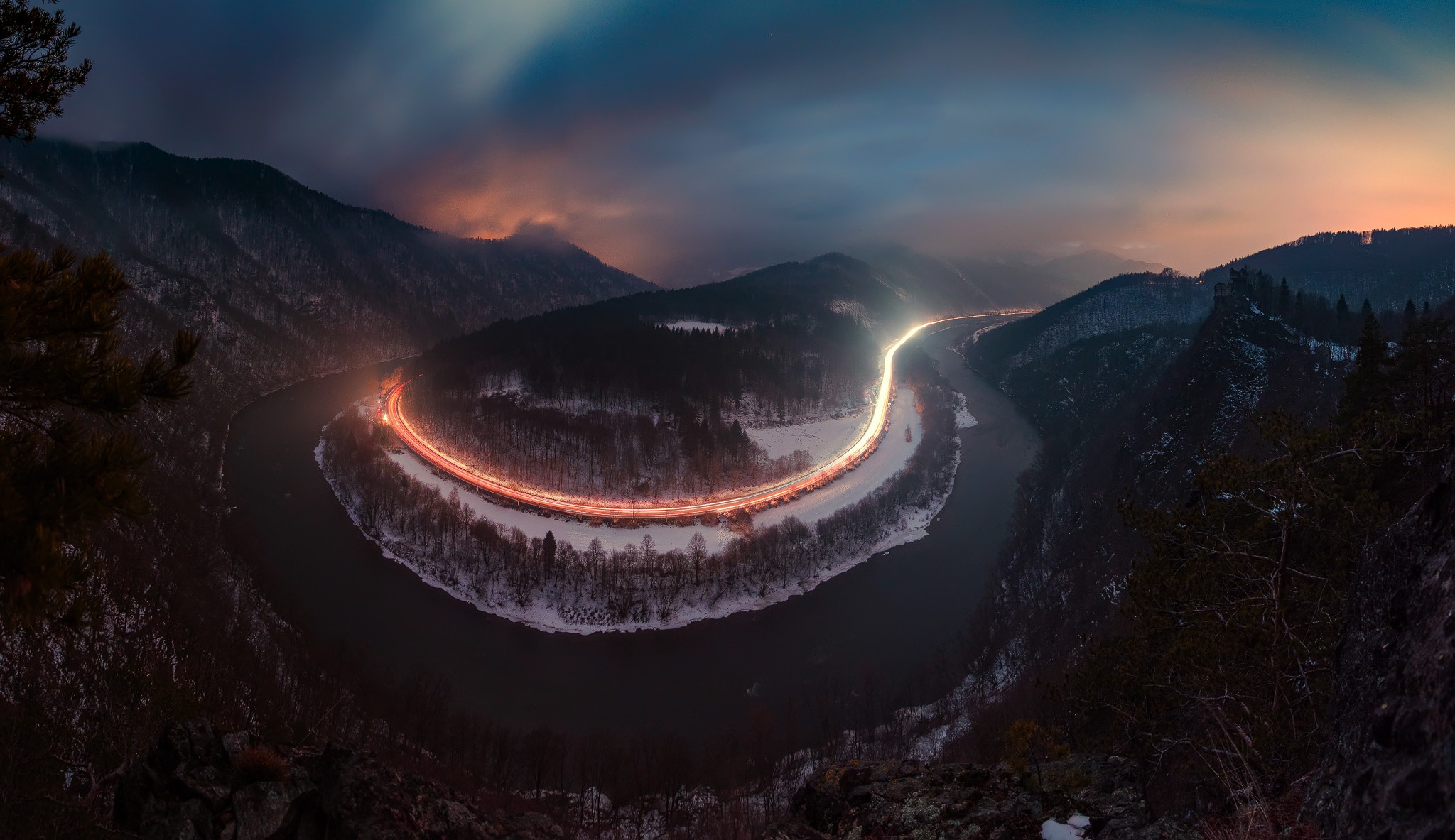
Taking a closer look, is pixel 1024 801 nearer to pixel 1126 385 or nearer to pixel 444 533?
pixel 444 533

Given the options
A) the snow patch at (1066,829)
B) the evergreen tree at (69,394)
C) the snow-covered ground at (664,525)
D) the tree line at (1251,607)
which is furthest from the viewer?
the snow-covered ground at (664,525)

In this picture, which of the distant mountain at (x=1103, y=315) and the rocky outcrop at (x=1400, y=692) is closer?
the rocky outcrop at (x=1400, y=692)

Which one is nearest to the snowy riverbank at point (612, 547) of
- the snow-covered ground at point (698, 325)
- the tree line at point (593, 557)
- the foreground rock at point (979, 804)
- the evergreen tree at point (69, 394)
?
the tree line at point (593, 557)

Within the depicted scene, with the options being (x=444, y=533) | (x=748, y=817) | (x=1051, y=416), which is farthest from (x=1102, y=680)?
(x=1051, y=416)

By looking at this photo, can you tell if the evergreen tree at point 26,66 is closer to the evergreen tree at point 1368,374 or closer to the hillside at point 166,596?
the hillside at point 166,596

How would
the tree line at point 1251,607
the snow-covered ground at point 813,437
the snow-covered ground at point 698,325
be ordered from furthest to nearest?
the snow-covered ground at point 698,325 < the snow-covered ground at point 813,437 < the tree line at point 1251,607

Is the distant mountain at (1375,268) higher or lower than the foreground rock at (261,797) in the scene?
higher

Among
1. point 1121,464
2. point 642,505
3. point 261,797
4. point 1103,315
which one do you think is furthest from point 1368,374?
point 1103,315
